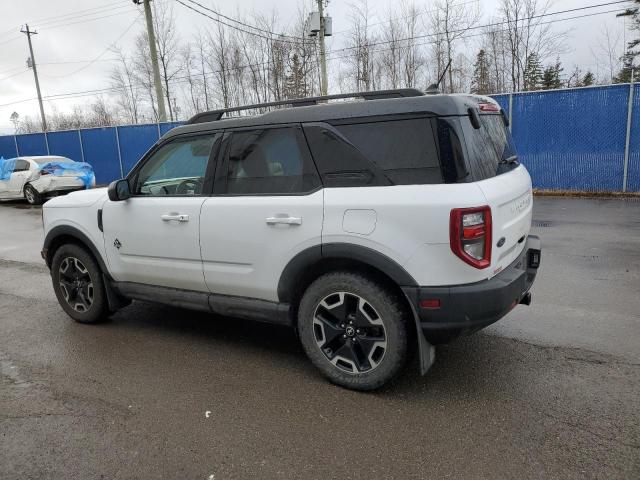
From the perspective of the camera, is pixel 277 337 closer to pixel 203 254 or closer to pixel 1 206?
pixel 203 254

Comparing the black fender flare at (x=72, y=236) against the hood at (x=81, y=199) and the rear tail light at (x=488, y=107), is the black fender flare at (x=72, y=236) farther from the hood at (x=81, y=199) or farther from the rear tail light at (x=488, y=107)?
the rear tail light at (x=488, y=107)

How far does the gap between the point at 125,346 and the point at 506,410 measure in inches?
123

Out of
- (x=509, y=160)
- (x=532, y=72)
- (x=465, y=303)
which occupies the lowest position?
(x=465, y=303)

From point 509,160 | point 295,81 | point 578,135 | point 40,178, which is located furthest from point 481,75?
point 509,160

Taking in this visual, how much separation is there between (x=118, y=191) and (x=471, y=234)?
2.95 m

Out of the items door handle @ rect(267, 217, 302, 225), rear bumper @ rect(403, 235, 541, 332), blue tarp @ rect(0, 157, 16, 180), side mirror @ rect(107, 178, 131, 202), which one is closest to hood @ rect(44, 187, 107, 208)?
side mirror @ rect(107, 178, 131, 202)

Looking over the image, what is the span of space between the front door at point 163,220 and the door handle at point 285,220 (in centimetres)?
71

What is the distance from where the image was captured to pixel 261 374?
146 inches

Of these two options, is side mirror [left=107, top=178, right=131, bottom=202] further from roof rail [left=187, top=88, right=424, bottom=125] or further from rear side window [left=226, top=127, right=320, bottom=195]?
rear side window [left=226, top=127, right=320, bottom=195]

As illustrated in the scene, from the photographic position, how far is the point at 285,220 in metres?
3.40

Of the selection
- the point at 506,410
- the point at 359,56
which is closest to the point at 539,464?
the point at 506,410

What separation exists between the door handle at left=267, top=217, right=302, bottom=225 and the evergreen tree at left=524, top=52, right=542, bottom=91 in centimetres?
2862

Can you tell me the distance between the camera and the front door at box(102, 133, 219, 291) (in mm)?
3951

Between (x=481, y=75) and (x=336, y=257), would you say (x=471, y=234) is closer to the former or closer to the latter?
(x=336, y=257)
